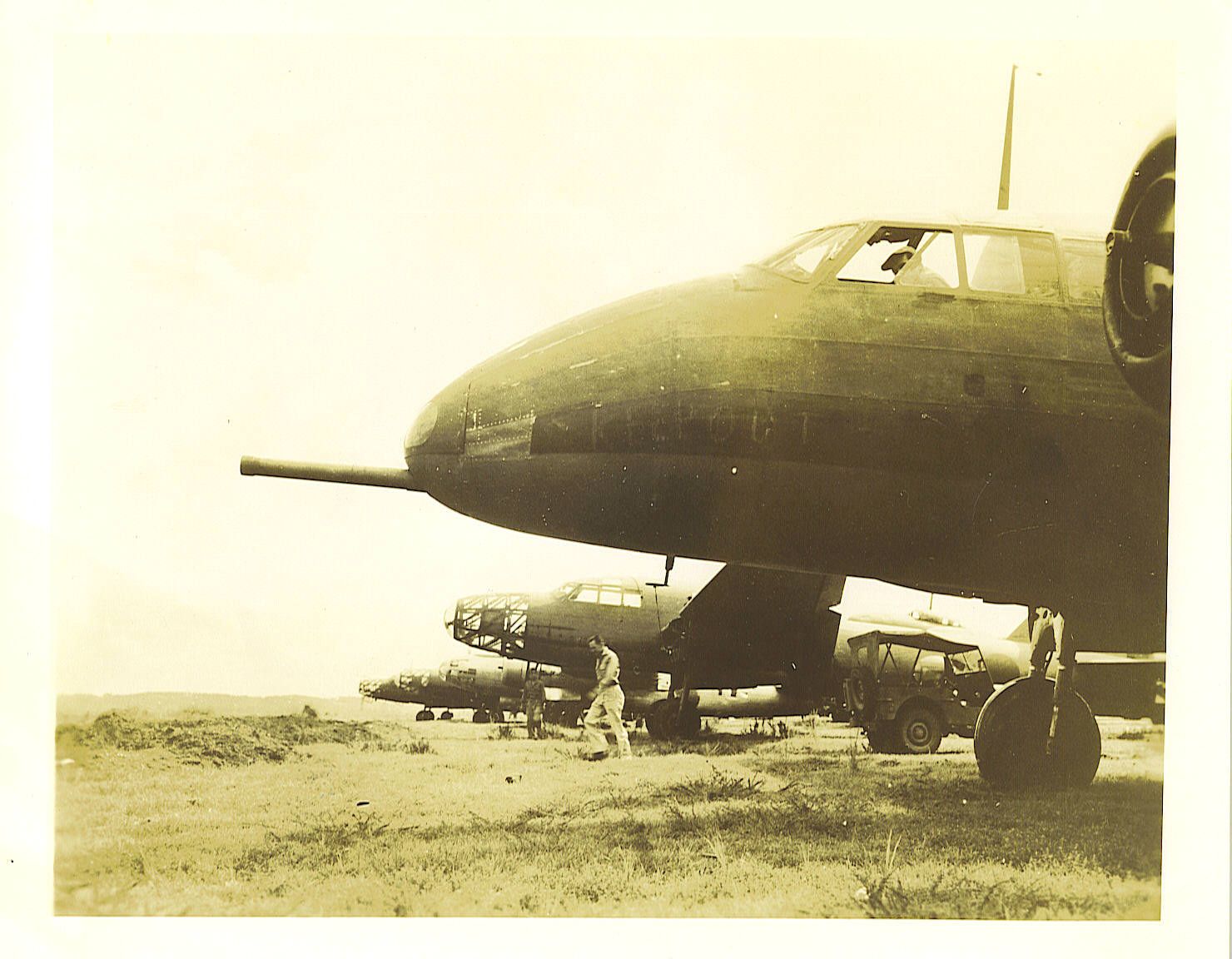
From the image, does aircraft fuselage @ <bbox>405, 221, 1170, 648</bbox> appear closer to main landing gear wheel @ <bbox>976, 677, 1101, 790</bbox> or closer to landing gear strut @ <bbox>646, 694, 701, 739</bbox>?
main landing gear wheel @ <bbox>976, 677, 1101, 790</bbox>

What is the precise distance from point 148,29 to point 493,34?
1.24 metres

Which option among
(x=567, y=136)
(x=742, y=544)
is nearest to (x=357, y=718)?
(x=742, y=544)

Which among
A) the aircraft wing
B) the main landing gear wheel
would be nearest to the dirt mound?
the aircraft wing

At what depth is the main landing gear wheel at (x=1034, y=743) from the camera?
402cm

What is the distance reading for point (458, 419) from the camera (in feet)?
11.5

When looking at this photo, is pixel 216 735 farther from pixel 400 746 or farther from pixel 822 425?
pixel 822 425

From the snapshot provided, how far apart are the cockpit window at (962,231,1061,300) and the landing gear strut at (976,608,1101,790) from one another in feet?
4.34

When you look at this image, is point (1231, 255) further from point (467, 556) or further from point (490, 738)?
point (490, 738)

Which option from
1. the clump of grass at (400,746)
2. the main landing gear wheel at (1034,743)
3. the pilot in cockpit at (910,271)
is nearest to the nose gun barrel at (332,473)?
the clump of grass at (400,746)

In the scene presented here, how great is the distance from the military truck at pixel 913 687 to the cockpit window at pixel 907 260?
201 cm

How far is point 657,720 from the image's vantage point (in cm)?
472

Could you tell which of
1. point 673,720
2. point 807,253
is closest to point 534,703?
point 673,720

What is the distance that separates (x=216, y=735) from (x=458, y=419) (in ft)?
4.88

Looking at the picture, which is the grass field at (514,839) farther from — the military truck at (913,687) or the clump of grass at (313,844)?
the military truck at (913,687)
